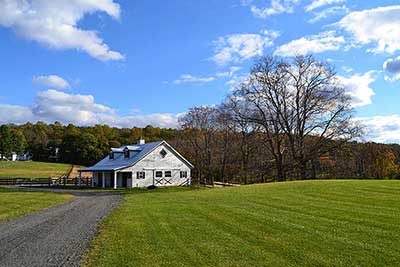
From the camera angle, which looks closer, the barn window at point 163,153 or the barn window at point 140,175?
the barn window at point 140,175

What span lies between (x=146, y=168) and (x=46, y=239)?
36898 mm

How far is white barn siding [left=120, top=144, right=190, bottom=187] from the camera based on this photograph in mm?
47062

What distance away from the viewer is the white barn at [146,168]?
154ft

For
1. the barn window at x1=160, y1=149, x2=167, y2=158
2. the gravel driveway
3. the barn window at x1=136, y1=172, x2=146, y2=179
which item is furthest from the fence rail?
the gravel driveway

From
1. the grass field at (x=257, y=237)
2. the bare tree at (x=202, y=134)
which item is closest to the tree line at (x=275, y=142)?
the bare tree at (x=202, y=134)

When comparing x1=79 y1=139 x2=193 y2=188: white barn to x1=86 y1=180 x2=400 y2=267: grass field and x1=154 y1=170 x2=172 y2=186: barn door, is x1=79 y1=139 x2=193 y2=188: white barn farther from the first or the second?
x1=86 y1=180 x2=400 y2=267: grass field

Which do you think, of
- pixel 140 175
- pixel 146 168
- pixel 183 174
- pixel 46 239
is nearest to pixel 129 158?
pixel 146 168

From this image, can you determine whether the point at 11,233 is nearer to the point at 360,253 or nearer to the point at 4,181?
the point at 360,253

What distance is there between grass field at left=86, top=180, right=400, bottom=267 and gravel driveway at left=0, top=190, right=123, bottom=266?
491mm

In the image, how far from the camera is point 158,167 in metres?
48.9

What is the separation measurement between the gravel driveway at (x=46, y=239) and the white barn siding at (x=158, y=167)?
30.0 meters

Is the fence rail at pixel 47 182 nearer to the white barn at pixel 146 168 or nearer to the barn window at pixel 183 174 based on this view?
the white barn at pixel 146 168

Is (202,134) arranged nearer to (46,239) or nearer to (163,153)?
(163,153)

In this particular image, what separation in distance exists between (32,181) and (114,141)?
32058mm
